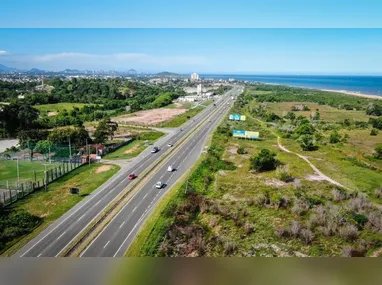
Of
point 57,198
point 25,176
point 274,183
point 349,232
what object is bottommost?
point 25,176

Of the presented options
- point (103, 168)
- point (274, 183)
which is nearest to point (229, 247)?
point (274, 183)

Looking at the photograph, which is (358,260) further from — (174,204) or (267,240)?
(174,204)

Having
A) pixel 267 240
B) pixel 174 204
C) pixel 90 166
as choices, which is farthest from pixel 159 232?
pixel 90 166

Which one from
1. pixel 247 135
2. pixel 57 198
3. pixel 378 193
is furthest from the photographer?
pixel 247 135

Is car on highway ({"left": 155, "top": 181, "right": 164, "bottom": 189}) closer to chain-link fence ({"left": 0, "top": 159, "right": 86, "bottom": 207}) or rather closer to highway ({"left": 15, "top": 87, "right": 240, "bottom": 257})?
highway ({"left": 15, "top": 87, "right": 240, "bottom": 257})

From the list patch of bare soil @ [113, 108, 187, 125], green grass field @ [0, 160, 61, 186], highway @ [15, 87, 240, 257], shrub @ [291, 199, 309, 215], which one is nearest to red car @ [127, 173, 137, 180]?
highway @ [15, 87, 240, 257]

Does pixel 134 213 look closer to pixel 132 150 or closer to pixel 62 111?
pixel 132 150
